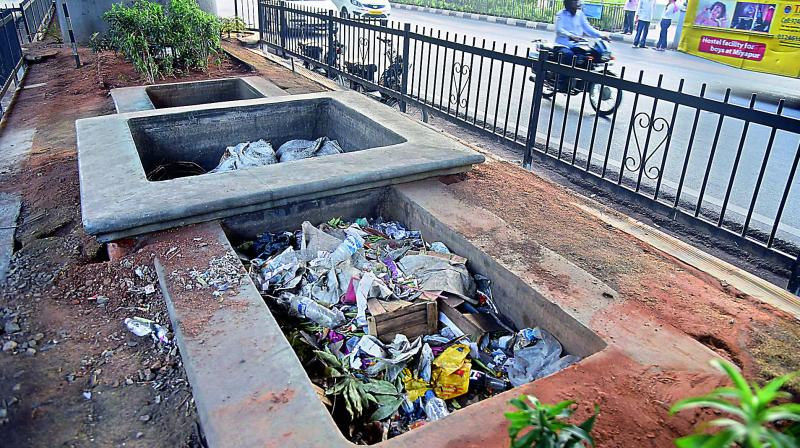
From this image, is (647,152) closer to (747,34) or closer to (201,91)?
(201,91)

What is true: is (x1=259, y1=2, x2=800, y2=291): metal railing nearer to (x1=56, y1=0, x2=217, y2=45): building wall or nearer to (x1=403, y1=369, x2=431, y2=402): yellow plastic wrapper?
(x1=403, y1=369, x2=431, y2=402): yellow plastic wrapper

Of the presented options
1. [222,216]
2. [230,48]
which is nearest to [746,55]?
[230,48]

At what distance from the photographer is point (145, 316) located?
111 inches

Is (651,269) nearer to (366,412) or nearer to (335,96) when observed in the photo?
(366,412)

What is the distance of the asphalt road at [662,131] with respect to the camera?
5.42 meters

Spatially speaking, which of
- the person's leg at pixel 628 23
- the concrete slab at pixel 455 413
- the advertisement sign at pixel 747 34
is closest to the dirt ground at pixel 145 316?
the concrete slab at pixel 455 413

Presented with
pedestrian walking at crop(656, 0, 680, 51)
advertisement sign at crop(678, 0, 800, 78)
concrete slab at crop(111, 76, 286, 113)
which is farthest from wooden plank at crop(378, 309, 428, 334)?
pedestrian walking at crop(656, 0, 680, 51)

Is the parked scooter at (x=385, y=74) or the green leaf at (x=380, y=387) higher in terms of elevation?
the parked scooter at (x=385, y=74)

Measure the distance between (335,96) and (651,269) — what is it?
3.95 m

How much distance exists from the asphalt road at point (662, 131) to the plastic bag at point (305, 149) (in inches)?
66.6

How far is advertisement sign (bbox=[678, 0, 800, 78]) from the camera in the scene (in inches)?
414

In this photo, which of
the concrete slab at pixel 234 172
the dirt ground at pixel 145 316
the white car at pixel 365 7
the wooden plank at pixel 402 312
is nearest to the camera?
the dirt ground at pixel 145 316

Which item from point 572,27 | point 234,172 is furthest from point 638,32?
point 234,172

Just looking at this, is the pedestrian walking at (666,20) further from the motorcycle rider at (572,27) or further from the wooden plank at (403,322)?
the wooden plank at (403,322)
